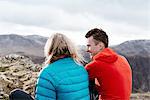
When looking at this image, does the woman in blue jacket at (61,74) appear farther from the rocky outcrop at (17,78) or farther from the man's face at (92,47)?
the rocky outcrop at (17,78)

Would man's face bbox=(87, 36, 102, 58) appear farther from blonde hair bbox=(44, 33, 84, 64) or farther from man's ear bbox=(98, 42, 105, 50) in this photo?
blonde hair bbox=(44, 33, 84, 64)

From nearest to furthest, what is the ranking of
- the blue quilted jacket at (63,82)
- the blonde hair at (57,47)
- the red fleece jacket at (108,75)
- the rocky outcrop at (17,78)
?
the blue quilted jacket at (63,82), the blonde hair at (57,47), the red fleece jacket at (108,75), the rocky outcrop at (17,78)

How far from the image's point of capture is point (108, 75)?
5441mm

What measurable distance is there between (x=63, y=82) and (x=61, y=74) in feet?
0.30

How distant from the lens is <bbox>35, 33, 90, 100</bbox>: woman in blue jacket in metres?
4.91

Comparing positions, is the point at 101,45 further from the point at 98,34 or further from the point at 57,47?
the point at 57,47

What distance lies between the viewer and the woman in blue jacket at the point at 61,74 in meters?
4.91

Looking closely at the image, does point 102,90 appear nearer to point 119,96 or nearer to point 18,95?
point 119,96

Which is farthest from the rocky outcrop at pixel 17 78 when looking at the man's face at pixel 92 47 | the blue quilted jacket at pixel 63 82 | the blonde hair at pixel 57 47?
the blonde hair at pixel 57 47

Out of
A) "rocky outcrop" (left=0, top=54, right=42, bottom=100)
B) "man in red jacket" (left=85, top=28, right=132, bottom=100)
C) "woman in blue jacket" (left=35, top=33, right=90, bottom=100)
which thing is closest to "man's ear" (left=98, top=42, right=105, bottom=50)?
"man in red jacket" (left=85, top=28, right=132, bottom=100)

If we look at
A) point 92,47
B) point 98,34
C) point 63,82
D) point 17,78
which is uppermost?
point 98,34

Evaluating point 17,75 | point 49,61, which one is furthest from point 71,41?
point 17,75

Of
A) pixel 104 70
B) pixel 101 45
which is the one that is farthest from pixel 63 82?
pixel 101 45

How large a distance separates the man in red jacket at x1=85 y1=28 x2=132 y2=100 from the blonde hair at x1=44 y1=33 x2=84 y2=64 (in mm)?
411
